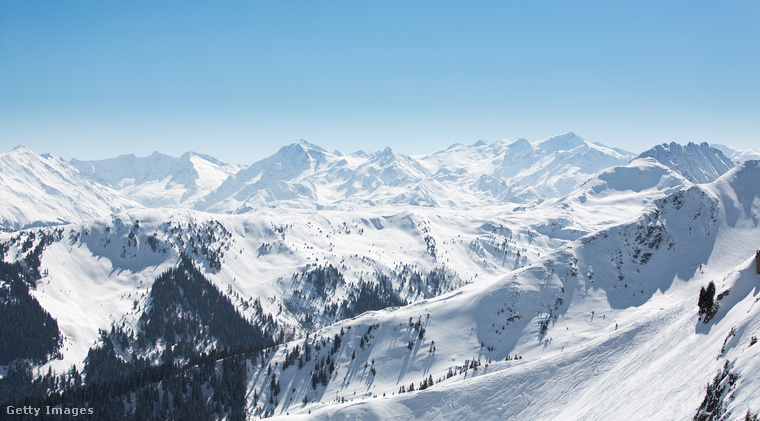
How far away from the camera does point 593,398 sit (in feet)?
293

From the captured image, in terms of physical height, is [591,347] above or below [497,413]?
above

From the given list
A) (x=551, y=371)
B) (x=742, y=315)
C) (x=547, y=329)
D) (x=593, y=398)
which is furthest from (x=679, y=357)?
(x=547, y=329)

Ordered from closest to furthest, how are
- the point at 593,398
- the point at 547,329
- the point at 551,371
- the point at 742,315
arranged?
the point at 742,315, the point at 593,398, the point at 551,371, the point at 547,329

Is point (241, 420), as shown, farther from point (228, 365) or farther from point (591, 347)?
point (591, 347)

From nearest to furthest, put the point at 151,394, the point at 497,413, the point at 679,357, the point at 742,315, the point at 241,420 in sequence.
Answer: the point at 742,315 < the point at 679,357 < the point at 497,413 < the point at 241,420 < the point at 151,394

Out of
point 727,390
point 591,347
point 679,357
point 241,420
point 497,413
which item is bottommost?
point 241,420

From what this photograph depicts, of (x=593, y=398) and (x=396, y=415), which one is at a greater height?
(x=593, y=398)

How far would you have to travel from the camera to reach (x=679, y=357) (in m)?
78.4

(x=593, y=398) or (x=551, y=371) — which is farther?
(x=551, y=371)

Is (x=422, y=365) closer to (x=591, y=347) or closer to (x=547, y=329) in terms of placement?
(x=547, y=329)

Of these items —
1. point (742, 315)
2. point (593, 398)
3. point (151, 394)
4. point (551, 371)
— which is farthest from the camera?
point (151, 394)

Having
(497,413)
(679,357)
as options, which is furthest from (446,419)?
(679,357)

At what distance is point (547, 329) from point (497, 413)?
98.3 m

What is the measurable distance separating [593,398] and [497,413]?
26182mm
